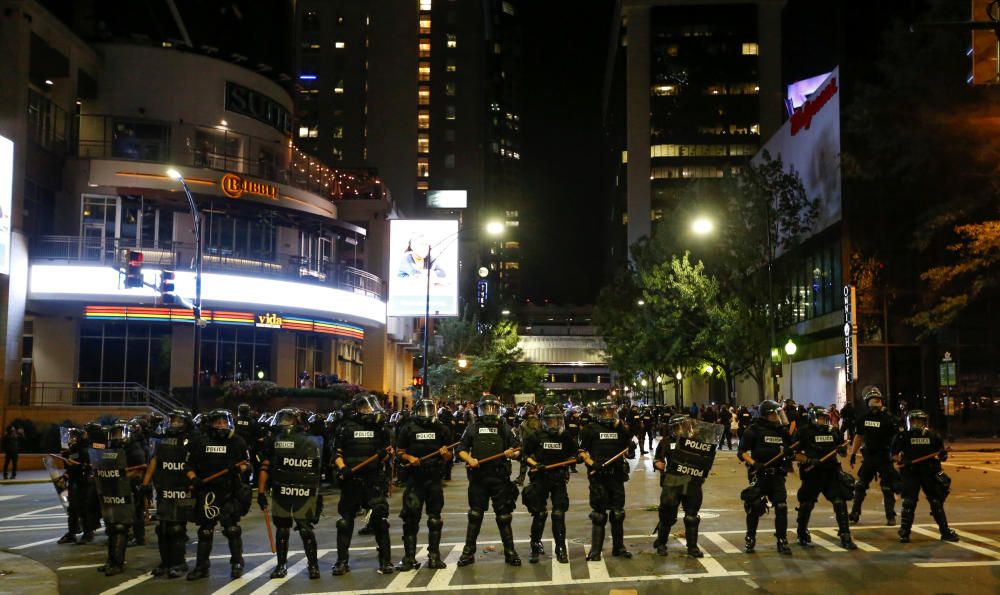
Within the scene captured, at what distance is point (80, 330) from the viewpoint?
38.8 meters

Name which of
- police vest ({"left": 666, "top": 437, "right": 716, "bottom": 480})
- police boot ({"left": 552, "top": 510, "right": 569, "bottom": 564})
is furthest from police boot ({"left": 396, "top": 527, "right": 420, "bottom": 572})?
police vest ({"left": 666, "top": 437, "right": 716, "bottom": 480})

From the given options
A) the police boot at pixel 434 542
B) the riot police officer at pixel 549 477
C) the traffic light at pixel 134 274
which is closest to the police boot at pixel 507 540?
the riot police officer at pixel 549 477

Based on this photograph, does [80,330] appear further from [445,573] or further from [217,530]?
[445,573]

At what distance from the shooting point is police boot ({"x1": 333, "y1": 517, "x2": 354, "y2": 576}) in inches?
447

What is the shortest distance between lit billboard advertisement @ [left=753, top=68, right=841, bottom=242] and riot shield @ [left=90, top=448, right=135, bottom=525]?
35.1 m

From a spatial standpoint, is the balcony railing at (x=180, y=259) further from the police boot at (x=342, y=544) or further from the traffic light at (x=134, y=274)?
the police boot at (x=342, y=544)

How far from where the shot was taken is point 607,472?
39.8 feet

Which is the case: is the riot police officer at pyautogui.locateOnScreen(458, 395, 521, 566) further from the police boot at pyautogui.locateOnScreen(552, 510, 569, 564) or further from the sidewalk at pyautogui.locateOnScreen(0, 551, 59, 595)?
the sidewalk at pyautogui.locateOnScreen(0, 551, 59, 595)

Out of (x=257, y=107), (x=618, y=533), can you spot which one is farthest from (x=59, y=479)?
(x=257, y=107)

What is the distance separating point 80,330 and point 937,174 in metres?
34.2

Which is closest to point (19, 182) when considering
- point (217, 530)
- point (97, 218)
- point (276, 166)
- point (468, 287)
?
point (97, 218)

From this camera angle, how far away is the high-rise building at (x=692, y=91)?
406 feet

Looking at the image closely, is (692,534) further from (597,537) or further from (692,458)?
(597,537)

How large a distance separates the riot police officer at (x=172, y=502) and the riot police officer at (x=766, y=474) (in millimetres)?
6914
